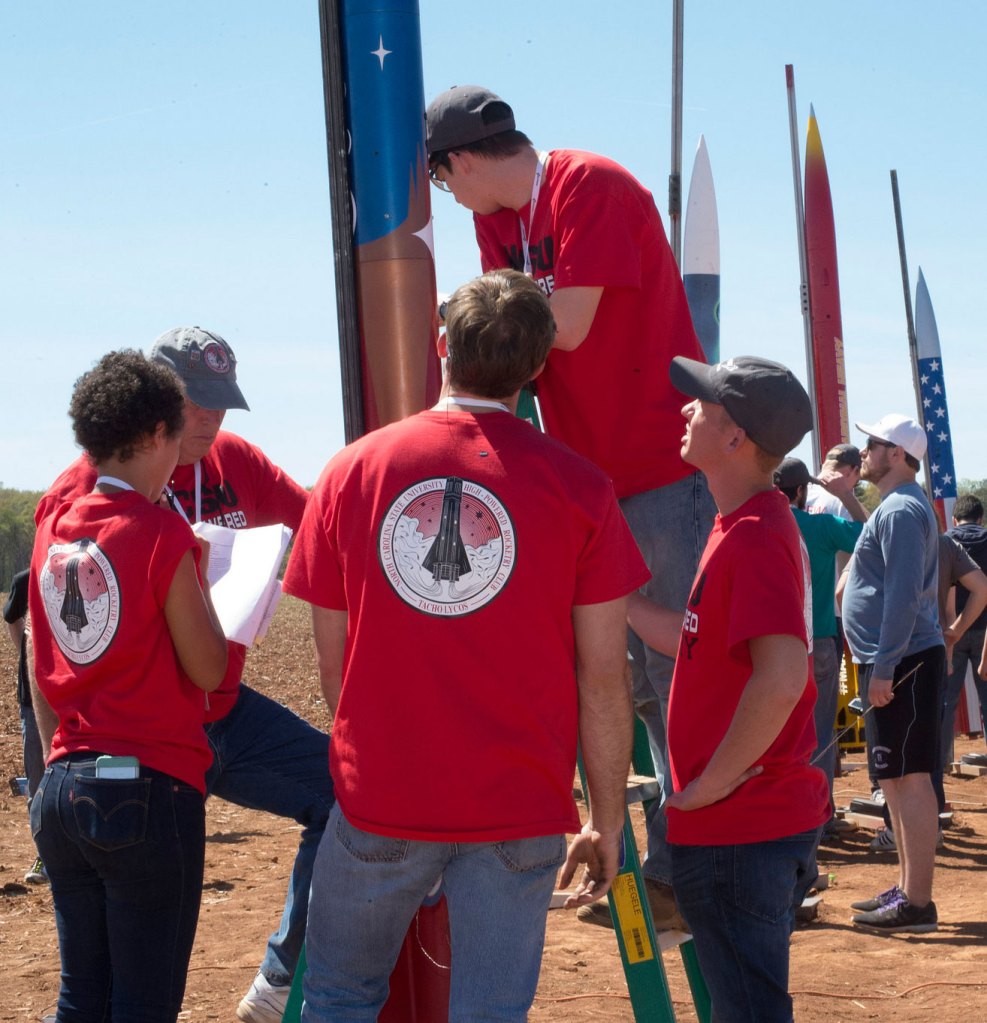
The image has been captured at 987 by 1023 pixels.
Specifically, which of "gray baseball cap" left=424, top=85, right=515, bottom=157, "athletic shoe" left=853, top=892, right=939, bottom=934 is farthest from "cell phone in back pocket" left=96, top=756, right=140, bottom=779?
"athletic shoe" left=853, top=892, right=939, bottom=934

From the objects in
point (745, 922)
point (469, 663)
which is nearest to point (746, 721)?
point (745, 922)

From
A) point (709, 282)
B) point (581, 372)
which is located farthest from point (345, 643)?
point (709, 282)

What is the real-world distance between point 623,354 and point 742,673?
3.16ft

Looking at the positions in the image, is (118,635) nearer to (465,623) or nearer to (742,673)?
(465,623)

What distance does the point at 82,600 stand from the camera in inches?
Result: 117

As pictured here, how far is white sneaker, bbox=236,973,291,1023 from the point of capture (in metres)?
3.97

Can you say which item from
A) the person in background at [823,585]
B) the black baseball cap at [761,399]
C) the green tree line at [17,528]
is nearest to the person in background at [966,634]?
the person in background at [823,585]

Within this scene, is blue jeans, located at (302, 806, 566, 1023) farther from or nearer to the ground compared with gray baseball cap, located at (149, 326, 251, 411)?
nearer to the ground

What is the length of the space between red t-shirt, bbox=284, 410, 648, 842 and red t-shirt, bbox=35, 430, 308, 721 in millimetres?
1348

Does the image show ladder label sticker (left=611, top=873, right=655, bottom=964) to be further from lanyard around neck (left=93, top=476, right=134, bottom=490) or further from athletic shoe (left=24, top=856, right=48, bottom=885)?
athletic shoe (left=24, top=856, right=48, bottom=885)

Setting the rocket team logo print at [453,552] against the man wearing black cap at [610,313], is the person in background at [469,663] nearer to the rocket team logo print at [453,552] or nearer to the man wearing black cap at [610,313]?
the rocket team logo print at [453,552]

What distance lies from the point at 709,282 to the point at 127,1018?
42.2 ft

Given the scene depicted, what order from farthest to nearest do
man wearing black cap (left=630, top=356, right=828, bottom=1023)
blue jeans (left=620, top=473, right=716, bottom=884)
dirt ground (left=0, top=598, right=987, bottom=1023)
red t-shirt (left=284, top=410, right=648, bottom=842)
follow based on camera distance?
dirt ground (left=0, top=598, right=987, bottom=1023)
blue jeans (left=620, top=473, right=716, bottom=884)
man wearing black cap (left=630, top=356, right=828, bottom=1023)
red t-shirt (left=284, top=410, right=648, bottom=842)

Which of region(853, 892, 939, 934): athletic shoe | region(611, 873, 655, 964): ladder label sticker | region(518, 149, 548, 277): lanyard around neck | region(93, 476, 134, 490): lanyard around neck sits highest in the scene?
region(518, 149, 548, 277): lanyard around neck
